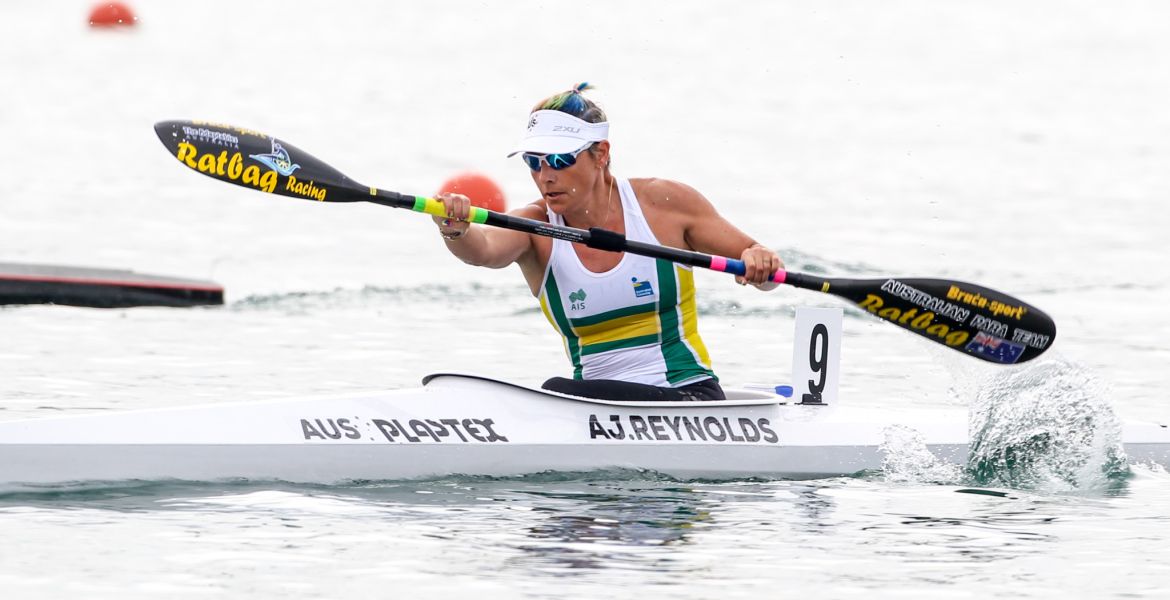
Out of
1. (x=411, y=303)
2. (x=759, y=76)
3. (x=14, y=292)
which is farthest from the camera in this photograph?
(x=759, y=76)

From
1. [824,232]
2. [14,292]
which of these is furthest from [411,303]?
[824,232]

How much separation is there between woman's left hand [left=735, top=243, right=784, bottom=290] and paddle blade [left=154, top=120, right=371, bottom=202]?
1654 millimetres

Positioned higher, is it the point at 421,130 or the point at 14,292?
the point at 421,130

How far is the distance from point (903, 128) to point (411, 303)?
15.4 meters

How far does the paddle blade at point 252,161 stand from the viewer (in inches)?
289

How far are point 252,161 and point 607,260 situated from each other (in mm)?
1580

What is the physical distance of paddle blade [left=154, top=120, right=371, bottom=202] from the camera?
735cm

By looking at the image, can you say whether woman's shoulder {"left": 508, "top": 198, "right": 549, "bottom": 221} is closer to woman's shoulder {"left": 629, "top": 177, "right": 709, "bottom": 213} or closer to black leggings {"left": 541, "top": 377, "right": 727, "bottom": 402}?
woman's shoulder {"left": 629, "top": 177, "right": 709, "bottom": 213}

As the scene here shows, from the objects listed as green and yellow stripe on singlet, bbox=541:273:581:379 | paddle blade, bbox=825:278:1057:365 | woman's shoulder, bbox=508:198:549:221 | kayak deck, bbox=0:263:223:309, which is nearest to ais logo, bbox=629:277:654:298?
green and yellow stripe on singlet, bbox=541:273:581:379

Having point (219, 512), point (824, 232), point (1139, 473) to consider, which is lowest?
point (219, 512)

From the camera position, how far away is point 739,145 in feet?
84.4

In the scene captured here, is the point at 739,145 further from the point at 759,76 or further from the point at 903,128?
the point at 759,76

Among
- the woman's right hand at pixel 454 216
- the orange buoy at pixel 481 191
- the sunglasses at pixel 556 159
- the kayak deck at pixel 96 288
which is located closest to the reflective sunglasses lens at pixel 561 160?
the sunglasses at pixel 556 159

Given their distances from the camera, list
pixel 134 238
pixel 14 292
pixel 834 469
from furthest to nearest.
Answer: pixel 134 238
pixel 14 292
pixel 834 469
